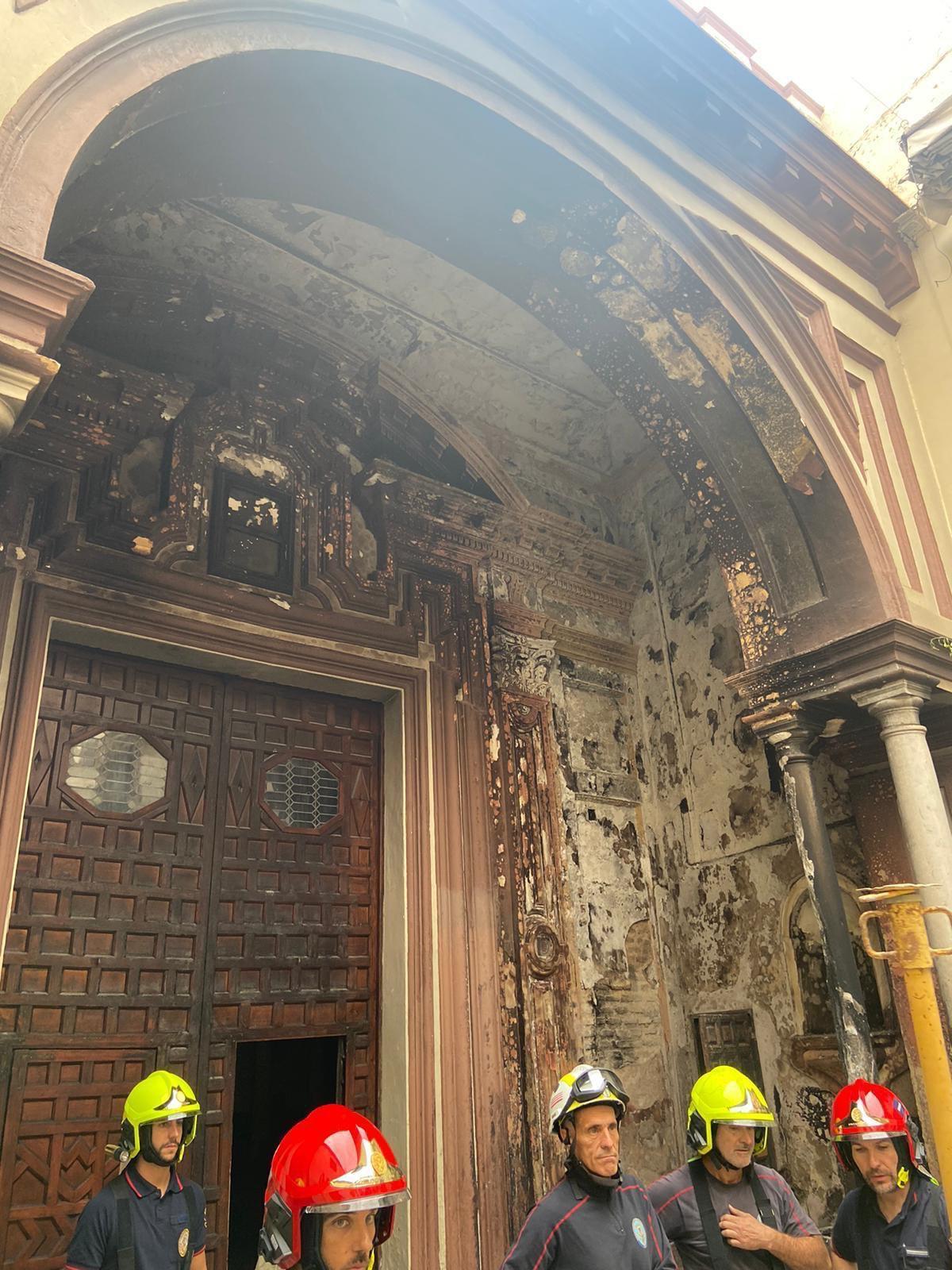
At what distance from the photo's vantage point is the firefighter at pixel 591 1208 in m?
2.33

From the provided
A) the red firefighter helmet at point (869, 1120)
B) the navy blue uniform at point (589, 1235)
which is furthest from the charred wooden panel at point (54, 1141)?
the red firefighter helmet at point (869, 1120)

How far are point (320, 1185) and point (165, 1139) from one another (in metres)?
1.59

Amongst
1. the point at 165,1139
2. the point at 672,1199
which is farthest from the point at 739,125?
the point at 165,1139

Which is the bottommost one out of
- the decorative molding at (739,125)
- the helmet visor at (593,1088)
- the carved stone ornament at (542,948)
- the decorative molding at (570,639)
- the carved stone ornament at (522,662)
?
the helmet visor at (593,1088)

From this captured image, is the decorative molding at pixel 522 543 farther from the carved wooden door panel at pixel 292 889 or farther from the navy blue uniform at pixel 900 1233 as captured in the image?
the navy blue uniform at pixel 900 1233

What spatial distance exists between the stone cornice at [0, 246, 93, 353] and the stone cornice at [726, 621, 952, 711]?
3.82 metres

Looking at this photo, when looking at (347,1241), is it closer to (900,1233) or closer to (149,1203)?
(149,1203)

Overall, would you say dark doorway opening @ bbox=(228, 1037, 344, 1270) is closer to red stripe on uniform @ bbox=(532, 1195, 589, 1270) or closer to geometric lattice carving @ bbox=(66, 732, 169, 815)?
geometric lattice carving @ bbox=(66, 732, 169, 815)

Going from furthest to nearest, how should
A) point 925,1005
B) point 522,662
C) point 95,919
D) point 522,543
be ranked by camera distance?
point 522,543
point 522,662
point 95,919
point 925,1005

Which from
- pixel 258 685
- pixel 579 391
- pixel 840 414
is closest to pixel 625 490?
pixel 579 391

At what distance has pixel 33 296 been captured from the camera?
2.56 metres

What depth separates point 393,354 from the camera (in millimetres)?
6258

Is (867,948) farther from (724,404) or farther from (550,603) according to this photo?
(550,603)

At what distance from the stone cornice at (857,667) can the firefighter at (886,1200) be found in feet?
7.20
